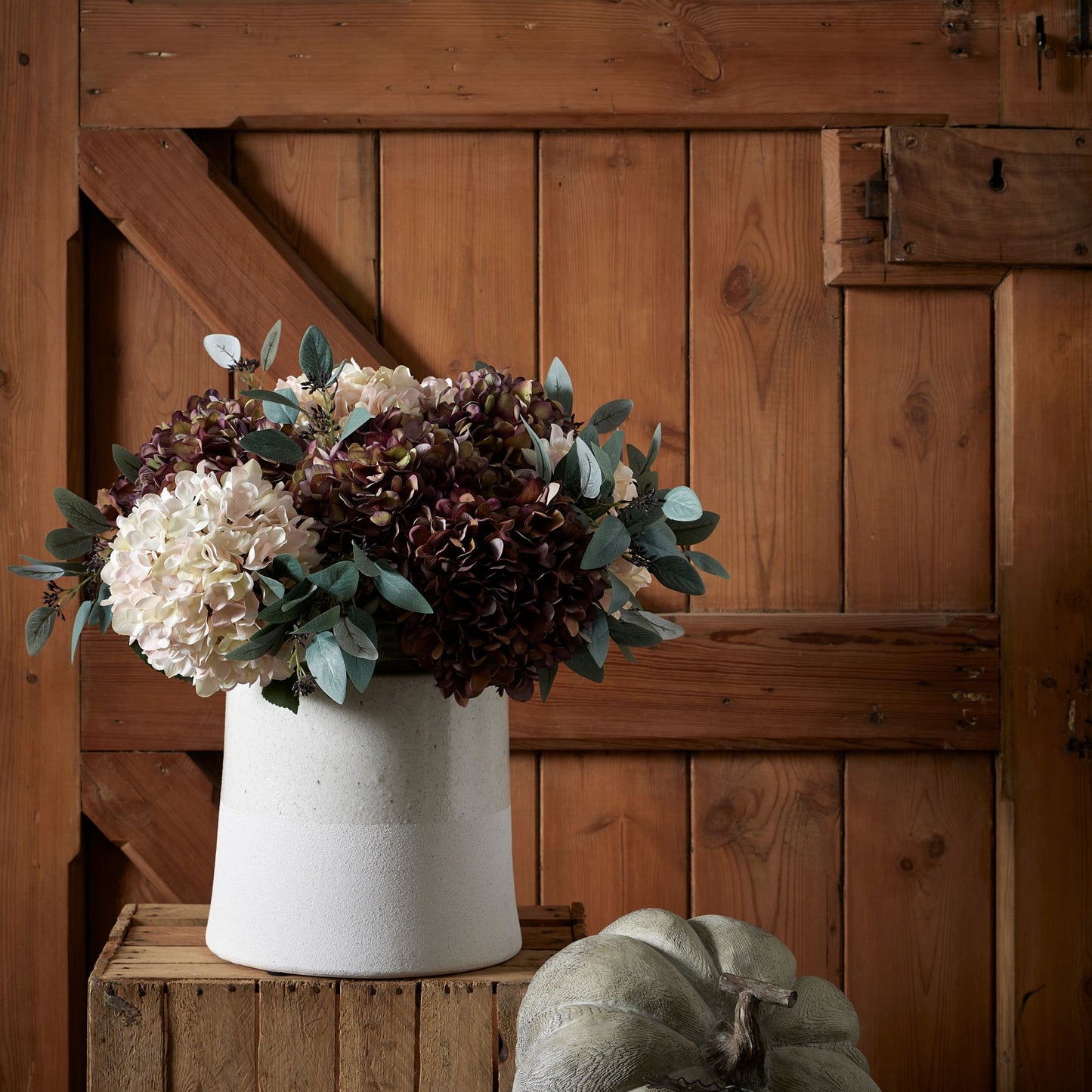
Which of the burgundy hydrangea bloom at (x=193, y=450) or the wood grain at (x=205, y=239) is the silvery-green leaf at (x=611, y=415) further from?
the wood grain at (x=205, y=239)

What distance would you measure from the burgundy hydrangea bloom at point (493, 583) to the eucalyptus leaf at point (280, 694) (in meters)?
0.09

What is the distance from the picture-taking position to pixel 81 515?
807 mm

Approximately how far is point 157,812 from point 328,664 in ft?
2.61

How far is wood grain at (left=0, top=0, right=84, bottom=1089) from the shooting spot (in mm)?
1371

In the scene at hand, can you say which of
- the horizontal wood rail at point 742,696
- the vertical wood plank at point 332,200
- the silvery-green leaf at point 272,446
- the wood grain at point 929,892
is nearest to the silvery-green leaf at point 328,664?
the silvery-green leaf at point 272,446

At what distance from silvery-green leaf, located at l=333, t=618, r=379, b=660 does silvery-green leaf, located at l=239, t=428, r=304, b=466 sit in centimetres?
12

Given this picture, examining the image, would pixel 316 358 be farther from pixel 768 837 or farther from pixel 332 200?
pixel 768 837

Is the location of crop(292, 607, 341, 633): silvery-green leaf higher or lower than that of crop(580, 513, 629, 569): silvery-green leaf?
lower

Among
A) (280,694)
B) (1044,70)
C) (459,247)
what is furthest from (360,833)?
(1044,70)

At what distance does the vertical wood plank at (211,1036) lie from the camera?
81cm

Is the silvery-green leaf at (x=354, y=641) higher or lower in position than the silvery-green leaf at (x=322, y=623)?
lower

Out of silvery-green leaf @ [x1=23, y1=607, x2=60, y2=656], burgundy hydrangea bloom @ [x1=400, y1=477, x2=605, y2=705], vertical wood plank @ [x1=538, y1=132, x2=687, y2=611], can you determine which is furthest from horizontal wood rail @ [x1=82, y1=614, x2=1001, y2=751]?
burgundy hydrangea bloom @ [x1=400, y1=477, x2=605, y2=705]

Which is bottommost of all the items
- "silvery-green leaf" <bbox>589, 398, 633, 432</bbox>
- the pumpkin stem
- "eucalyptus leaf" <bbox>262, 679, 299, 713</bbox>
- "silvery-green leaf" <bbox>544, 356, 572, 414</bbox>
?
the pumpkin stem

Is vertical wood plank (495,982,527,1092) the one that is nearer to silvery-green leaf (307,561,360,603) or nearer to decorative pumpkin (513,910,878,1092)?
decorative pumpkin (513,910,878,1092)
